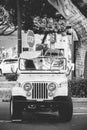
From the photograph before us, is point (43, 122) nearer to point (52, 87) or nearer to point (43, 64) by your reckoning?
point (52, 87)

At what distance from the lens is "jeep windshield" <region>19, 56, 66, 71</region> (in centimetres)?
1599

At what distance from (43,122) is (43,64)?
1.92 metres

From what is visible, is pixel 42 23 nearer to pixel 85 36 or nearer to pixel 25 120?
pixel 85 36

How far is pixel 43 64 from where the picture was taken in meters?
16.1

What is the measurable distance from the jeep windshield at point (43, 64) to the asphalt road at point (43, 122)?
1.40 metres

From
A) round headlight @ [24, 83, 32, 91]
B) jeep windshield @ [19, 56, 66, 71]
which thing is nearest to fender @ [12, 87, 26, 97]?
round headlight @ [24, 83, 32, 91]

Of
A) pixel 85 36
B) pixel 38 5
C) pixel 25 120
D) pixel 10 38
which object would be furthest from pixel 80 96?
pixel 10 38

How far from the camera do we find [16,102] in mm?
14641

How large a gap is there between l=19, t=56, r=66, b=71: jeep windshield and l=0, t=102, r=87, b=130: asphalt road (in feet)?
4.59

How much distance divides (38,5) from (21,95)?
19444 mm

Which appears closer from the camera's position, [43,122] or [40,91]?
[40,91]

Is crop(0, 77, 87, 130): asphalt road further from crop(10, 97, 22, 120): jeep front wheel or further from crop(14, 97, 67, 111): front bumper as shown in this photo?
crop(14, 97, 67, 111): front bumper

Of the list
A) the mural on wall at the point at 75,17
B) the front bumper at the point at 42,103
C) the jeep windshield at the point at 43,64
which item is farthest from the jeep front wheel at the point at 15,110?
the mural on wall at the point at 75,17

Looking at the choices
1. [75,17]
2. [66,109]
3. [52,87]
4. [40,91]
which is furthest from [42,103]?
[75,17]
